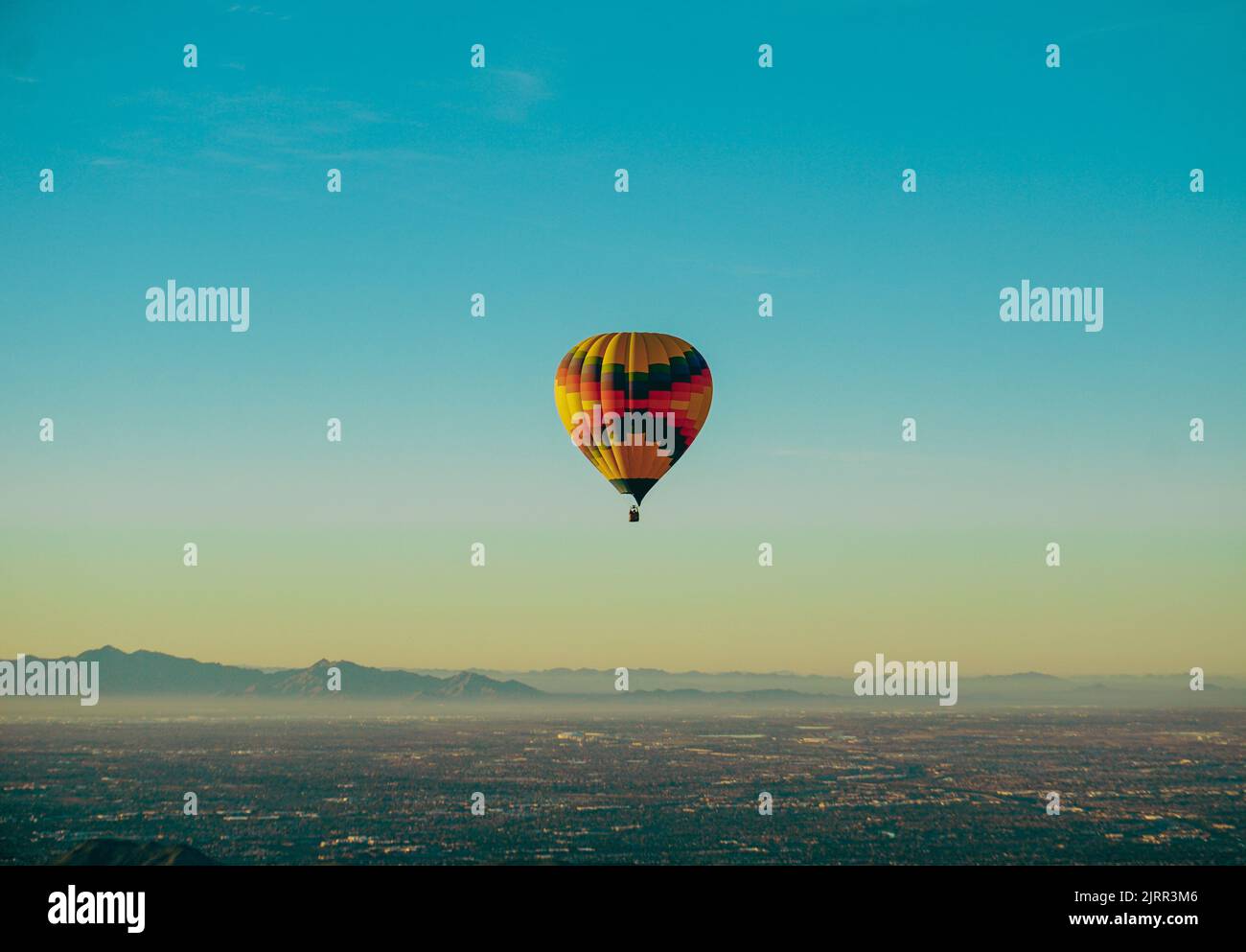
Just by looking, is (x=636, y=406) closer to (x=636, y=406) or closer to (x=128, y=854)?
(x=636, y=406)

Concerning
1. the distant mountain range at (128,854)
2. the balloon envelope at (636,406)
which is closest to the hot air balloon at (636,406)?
the balloon envelope at (636,406)

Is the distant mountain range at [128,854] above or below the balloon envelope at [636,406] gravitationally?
below

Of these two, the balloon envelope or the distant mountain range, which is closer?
the balloon envelope

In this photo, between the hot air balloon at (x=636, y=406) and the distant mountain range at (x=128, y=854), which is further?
the distant mountain range at (x=128, y=854)

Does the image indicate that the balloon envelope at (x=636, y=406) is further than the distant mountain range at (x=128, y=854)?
No

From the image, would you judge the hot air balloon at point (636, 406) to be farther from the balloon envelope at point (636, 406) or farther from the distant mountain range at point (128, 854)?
the distant mountain range at point (128, 854)

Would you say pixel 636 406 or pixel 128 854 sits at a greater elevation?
pixel 636 406

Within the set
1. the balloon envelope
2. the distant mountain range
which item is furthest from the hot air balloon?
the distant mountain range

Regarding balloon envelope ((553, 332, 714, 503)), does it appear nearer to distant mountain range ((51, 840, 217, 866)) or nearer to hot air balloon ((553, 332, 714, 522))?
hot air balloon ((553, 332, 714, 522))

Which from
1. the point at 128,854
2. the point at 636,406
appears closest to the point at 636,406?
the point at 636,406
